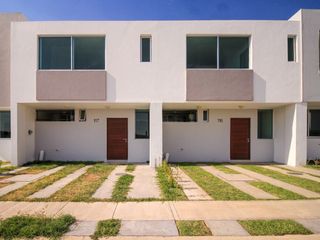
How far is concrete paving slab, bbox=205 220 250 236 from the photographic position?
4305 millimetres

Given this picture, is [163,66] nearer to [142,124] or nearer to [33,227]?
[142,124]

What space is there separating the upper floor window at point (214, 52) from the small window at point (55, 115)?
7041mm

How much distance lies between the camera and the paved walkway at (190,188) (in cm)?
645

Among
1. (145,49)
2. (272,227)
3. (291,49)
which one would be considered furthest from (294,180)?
(145,49)

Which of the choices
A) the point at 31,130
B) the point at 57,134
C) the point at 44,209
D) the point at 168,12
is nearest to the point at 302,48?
the point at 168,12

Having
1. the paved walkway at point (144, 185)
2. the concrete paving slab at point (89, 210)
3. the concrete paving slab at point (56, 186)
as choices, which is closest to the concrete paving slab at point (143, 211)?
the concrete paving slab at point (89, 210)

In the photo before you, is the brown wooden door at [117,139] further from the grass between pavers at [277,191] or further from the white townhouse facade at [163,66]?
the grass between pavers at [277,191]

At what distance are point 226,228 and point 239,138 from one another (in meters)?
9.76

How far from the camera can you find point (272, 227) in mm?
4508

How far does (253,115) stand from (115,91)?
7.75 meters

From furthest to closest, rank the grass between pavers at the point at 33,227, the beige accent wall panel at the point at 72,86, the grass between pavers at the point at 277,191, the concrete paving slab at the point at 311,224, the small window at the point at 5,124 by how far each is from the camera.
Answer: the small window at the point at 5,124
the beige accent wall panel at the point at 72,86
the grass between pavers at the point at 277,191
the concrete paving slab at the point at 311,224
the grass between pavers at the point at 33,227

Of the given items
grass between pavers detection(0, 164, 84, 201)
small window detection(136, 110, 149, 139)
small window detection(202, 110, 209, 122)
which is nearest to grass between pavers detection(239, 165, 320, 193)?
small window detection(202, 110, 209, 122)

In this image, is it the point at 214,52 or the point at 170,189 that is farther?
the point at 214,52

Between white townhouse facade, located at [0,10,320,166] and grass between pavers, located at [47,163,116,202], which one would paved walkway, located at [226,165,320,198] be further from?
grass between pavers, located at [47,163,116,202]
